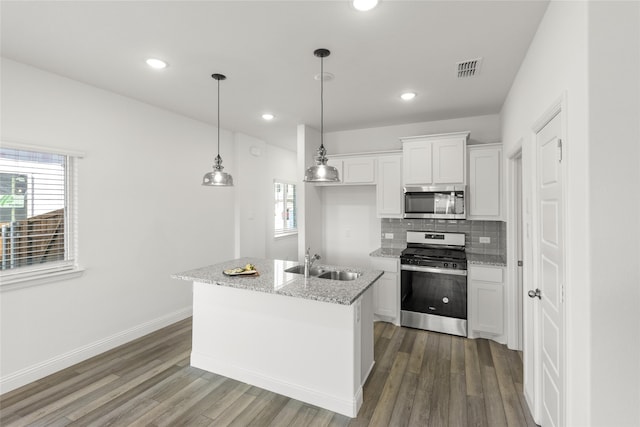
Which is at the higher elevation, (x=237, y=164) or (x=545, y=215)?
(x=237, y=164)

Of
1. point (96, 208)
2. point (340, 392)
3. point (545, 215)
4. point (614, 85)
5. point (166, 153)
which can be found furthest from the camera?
point (166, 153)

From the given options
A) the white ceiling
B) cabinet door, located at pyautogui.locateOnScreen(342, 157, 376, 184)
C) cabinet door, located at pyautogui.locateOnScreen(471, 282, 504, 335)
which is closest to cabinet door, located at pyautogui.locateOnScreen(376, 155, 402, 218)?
cabinet door, located at pyautogui.locateOnScreen(342, 157, 376, 184)

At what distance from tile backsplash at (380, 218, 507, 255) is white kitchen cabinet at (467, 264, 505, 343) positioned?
0.56 m

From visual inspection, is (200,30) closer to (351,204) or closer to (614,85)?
(614,85)

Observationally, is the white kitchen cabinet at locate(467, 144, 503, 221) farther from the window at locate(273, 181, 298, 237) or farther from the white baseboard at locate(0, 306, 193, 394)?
the white baseboard at locate(0, 306, 193, 394)

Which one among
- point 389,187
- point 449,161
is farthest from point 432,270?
point 449,161

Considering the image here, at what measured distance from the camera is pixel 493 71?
8.81 feet

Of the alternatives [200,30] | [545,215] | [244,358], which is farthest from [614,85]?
[244,358]

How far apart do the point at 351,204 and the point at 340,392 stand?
2876mm

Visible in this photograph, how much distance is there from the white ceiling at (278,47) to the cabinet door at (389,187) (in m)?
0.81

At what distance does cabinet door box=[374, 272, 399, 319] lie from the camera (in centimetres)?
391

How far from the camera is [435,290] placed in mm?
3691

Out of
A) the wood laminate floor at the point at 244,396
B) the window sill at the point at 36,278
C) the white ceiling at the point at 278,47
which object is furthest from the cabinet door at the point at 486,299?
the window sill at the point at 36,278

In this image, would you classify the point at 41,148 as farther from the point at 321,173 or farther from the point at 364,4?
the point at 364,4
